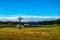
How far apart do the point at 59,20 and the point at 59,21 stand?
0.60m

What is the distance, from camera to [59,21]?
90.2 m

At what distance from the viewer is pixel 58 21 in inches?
3617

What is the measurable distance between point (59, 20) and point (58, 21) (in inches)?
56.9

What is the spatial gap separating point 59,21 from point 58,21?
5.39ft
